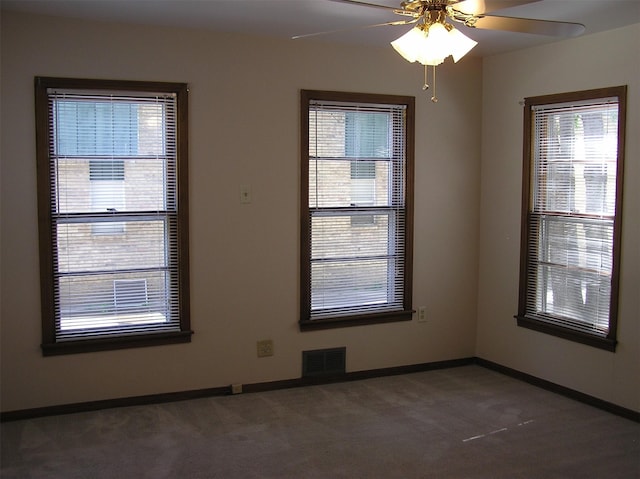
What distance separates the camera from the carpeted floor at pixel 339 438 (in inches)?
128

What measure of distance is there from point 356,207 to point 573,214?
1445mm

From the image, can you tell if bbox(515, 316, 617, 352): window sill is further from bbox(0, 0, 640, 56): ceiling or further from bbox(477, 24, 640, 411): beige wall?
bbox(0, 0, 640, 56): ceiling

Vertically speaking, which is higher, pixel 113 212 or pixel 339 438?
pixel 113 212

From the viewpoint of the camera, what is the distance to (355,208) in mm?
4590

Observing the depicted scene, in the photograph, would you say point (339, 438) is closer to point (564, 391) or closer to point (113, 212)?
point (564, 391)

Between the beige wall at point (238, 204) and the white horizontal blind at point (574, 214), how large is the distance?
593 mm

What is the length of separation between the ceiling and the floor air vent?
2.15m

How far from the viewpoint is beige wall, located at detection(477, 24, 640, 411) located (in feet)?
12.7

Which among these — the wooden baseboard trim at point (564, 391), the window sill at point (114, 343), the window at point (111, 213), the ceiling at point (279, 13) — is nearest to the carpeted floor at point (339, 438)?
the wooden baseboard trim at point (564, 391)

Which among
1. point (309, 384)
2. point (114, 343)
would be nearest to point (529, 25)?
point (309, 384)

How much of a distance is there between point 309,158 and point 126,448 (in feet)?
7.03

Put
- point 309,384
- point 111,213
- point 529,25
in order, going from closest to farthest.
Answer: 1. point 529,25
2. point 111,213
3. point 309,384

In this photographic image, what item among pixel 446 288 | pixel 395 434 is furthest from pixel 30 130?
pixel 446 288

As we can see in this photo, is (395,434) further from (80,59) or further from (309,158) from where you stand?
(80,59)
